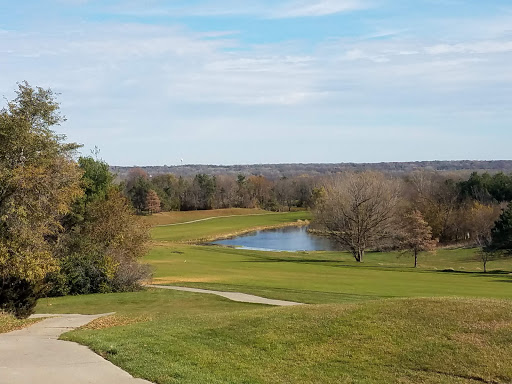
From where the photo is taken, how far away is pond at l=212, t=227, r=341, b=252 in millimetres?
73625

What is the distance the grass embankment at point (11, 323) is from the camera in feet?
47.2

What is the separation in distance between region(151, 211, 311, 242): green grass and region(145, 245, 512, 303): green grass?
3032 centimetres

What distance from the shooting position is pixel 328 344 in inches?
427

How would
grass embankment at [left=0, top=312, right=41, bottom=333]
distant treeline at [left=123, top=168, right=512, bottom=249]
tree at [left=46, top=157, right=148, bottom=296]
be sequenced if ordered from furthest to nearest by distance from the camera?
1. distant treeline at [left=123, top=168, right=512, bottom=249]
2. tree at [left=46, top=157, right=148, bottom=296]
3. grass embankment at [left=0, top=312, right=41, bottom=333]

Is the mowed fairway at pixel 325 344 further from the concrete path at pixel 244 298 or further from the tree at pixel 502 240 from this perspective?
the tree at pixel 502 240

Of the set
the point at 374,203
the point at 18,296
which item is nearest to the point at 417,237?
the point at 374,203

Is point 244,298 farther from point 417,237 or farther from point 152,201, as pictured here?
point 152,201

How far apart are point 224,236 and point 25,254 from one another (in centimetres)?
6974

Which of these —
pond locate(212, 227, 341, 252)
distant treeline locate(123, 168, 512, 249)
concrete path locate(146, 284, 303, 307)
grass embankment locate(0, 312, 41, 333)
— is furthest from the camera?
distant treeline locate(123, 168, 512, 249)

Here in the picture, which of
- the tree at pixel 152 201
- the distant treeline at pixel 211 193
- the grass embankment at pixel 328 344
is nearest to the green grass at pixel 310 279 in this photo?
the grass embankment at pixel 328 344

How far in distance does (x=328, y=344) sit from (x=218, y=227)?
287 ft

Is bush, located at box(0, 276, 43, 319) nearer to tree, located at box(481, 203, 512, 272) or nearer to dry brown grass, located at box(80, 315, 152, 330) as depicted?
dry brown grass, located at box(80, 315, 152, 330)

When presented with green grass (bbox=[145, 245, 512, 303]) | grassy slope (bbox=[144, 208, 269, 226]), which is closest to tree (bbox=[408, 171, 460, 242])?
green grass (bbox=[145, 245, 512, 303])

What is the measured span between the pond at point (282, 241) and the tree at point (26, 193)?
1909 inches
